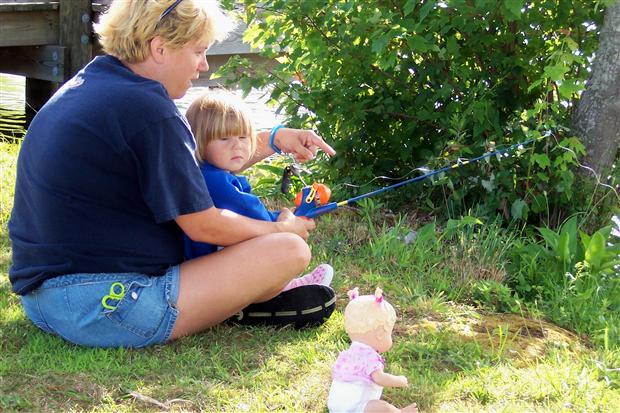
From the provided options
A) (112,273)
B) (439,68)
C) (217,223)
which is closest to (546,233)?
(439,68)

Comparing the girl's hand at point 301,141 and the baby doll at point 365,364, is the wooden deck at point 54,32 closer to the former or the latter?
the girl's hand at point 301,141

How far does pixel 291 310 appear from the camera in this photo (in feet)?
11.7

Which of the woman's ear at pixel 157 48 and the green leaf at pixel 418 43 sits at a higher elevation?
the woman's ear at pixel 157 48

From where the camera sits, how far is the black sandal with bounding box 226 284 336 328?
3557mm

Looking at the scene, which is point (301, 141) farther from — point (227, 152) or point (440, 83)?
point (440, 83)

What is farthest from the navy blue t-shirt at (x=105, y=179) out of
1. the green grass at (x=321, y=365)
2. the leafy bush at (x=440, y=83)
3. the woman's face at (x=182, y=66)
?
the leafy bush at (x=440, y=83)

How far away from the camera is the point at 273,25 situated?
530cm

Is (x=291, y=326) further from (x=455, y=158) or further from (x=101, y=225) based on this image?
(x=455, y=158)

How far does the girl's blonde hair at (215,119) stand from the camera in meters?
3.43

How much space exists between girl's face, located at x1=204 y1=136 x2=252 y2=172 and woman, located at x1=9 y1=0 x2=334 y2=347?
255 mm

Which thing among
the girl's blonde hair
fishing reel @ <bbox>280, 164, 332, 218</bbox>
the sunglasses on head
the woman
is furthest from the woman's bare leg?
the sunglasses on head

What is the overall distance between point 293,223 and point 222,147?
1.35 ft

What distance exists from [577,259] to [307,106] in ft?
5.96

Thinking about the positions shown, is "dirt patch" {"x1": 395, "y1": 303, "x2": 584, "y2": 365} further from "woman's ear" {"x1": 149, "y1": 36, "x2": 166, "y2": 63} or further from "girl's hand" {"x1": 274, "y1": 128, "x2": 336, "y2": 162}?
"woman's ear" {"x1": 149, "y1": 36, "x2": 166, "y2": 63}
